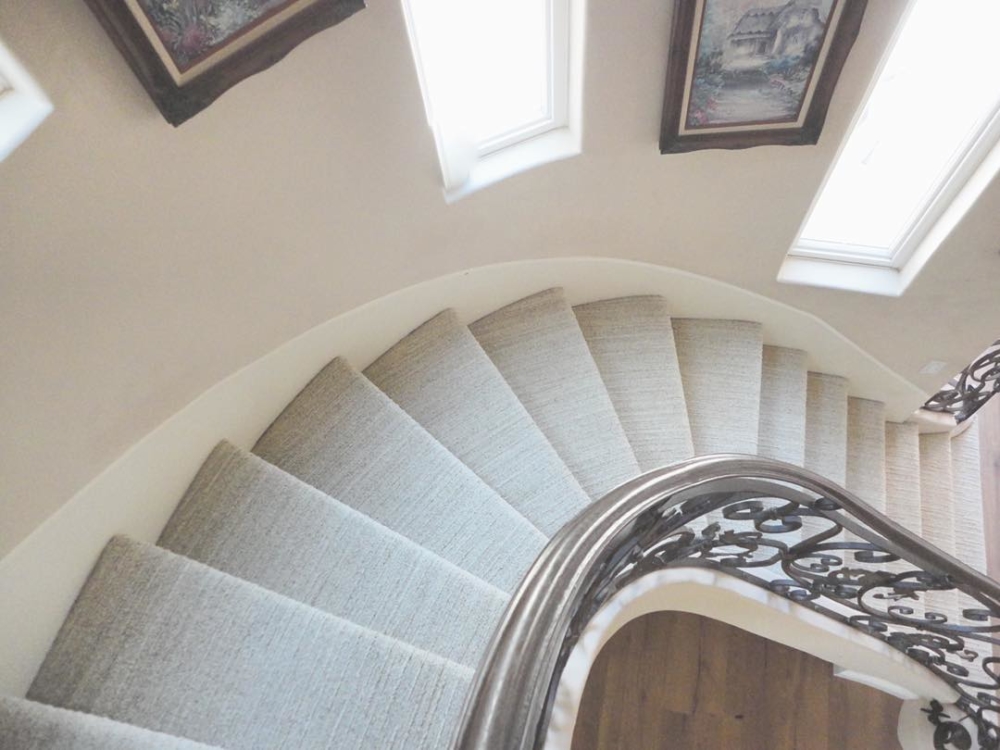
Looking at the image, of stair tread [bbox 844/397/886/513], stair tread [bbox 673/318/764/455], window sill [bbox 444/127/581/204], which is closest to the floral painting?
window sill [bbox 444/127/581/204]

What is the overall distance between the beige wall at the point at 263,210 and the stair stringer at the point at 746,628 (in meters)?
1.29

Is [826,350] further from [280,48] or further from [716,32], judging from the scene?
[280,48]

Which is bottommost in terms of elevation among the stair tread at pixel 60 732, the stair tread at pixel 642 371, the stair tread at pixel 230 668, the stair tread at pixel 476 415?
the stair tread at pixel 60 732

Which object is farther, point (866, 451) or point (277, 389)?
point (866, 451)

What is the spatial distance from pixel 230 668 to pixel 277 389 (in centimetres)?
88

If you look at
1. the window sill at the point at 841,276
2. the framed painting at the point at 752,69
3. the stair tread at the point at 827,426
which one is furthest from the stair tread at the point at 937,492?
the framed painting at the point at 752,69

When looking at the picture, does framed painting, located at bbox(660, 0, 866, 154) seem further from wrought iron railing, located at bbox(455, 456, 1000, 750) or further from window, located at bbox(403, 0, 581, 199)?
wrought iron railing, located at bbox(455, 456, 1000, 750)

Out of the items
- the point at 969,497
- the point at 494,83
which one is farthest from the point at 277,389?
the point at 969,497

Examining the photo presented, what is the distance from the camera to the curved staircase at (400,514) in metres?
1.62

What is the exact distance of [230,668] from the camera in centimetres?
166

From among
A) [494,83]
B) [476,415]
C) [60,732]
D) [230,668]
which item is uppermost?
[494,83]

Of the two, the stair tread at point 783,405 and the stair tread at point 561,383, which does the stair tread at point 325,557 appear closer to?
the stair tread at point 561,383

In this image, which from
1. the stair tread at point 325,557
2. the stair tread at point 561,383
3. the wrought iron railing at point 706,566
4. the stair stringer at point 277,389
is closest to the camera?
the wrought iron railing at point 706,566

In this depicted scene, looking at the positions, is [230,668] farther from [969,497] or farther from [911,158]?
[969,497]
